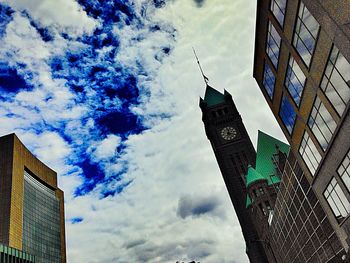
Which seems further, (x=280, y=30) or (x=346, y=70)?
(x=280, y=30)

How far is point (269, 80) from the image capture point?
45094 mm

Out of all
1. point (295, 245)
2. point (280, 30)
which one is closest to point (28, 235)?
point (295, 245)

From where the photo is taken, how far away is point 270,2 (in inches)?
1401

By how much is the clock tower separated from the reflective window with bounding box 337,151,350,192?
9287 cm

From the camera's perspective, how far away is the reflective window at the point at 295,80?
3516 cm

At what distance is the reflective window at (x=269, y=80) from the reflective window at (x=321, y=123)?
926 cm

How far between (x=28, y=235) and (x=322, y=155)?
96.6 m

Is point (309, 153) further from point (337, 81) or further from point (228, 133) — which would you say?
point (228, 133)

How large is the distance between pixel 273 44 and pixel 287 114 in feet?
27.2

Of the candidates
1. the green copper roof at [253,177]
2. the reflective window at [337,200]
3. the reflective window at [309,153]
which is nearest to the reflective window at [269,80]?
the reflective window at [309,153]

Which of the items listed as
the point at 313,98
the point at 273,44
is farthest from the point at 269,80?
the point at 313,98

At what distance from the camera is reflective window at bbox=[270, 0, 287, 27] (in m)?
33.1

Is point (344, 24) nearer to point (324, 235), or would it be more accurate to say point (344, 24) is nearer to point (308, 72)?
point (308, 72)

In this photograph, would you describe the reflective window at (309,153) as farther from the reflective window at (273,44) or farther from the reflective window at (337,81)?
the reflective window at (273,44)
